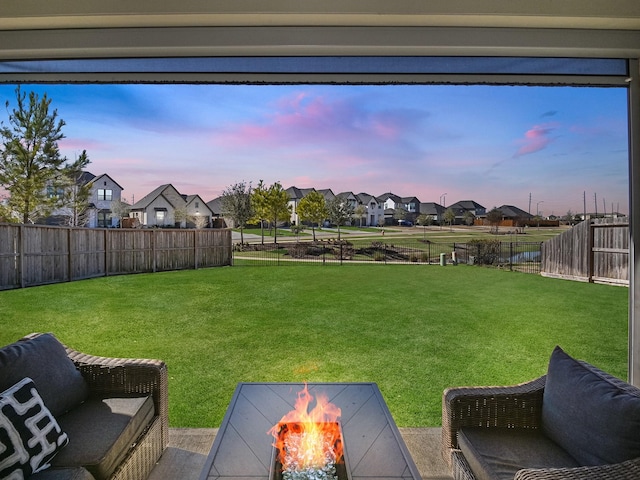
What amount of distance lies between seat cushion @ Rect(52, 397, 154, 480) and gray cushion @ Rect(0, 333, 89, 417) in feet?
0.24

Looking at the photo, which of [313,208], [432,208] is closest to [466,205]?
[432,208]

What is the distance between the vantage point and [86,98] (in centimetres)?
245

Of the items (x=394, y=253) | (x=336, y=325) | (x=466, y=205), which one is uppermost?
(x=466, y=205)

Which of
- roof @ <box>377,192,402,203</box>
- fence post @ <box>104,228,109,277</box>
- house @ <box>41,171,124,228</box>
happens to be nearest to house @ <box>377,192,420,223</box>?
roof @ <box>377,192,402,203</box>

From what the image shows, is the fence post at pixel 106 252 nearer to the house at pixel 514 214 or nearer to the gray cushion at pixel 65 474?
the gray cushion at pixel 65 474

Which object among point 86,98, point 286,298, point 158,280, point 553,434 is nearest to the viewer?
point 553,434

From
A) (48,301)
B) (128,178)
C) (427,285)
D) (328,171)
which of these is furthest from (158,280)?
(427,285)

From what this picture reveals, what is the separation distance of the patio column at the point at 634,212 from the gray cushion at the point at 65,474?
267cm

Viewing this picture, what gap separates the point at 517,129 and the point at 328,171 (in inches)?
54.9

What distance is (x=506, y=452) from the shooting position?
1.34 metres

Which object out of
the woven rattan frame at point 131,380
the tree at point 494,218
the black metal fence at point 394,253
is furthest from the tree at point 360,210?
the woven rattan frame at point 131,380

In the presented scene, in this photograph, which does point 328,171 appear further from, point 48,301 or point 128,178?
point 48,301

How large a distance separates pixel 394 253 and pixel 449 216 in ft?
1.67

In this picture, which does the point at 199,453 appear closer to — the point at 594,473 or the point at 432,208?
the point at 594,473
